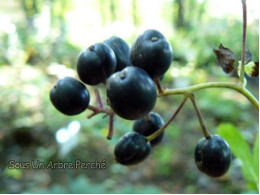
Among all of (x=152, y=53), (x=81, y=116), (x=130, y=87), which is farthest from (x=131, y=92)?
(x=81, y=116)

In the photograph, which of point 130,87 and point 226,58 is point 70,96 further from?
point 226,58

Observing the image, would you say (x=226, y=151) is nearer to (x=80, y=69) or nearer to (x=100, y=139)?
(x=80, y=69)

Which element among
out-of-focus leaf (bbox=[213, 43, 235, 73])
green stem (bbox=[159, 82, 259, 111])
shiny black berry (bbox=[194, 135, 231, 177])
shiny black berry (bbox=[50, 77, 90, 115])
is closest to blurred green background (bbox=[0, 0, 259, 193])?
out-of-focus leaf (bbox=[213, 43, 235, 73])

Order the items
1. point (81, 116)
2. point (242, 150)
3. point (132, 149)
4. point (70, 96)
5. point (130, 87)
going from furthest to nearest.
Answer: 1. point (81, 116)
2. point (242, 150)
3. point (132, 149)
4. point (70, 96)
5. point (130, 87)

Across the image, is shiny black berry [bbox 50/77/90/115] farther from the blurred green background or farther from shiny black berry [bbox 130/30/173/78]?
the blurred green background

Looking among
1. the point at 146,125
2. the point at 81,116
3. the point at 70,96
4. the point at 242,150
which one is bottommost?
the point at 81,116

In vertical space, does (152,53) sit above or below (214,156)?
above

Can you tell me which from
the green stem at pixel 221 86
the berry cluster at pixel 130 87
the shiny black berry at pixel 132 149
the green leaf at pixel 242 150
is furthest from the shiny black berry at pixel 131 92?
the green leaf at pixel 242 150

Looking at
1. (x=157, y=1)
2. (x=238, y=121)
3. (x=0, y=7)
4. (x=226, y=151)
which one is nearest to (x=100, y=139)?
(x=238, y=121)
